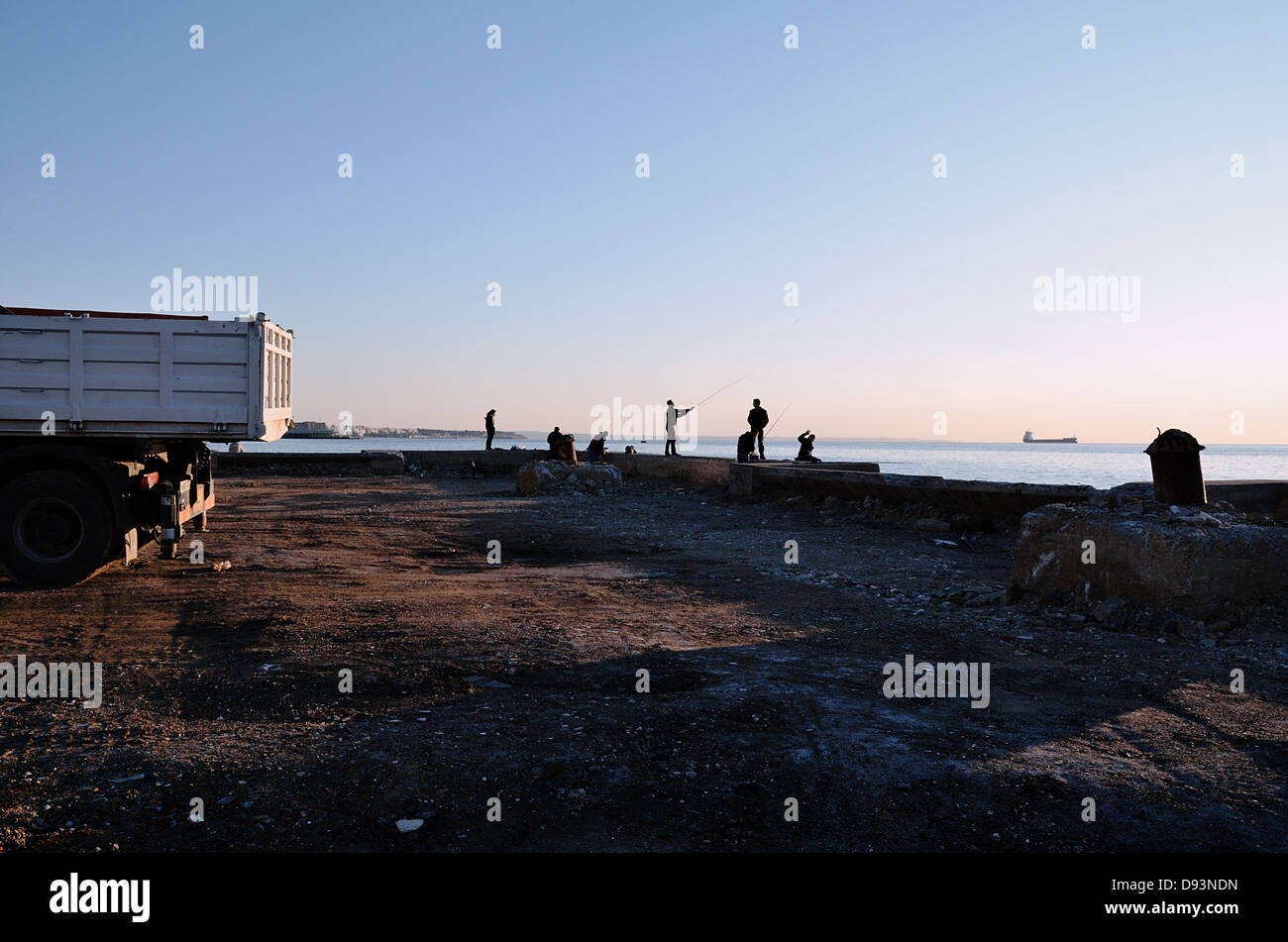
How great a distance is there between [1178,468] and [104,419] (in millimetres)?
9928

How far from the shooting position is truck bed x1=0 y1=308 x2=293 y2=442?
774 cm

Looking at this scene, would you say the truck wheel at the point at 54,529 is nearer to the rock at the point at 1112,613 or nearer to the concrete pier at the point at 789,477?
the rock at the point at 1112,613

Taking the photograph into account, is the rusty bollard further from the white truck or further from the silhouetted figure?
the silhouetted figure

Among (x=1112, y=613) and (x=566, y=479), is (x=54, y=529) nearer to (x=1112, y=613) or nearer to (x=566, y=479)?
(x=1112, y=613)

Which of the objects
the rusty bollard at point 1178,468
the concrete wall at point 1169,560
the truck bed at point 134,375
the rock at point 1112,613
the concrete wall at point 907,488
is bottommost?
the rock at point 1112,613

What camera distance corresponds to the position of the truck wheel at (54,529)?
24.7 ft

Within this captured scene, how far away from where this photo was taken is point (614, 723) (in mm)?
4242

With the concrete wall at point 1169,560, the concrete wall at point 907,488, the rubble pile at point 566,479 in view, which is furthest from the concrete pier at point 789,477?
the concrete wall at point 1169,560

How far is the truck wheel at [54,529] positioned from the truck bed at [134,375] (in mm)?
532

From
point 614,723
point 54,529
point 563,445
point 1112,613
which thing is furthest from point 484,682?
point 563,445

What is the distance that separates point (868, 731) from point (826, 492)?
1178cm

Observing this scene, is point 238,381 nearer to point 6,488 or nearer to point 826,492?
point 6,488
